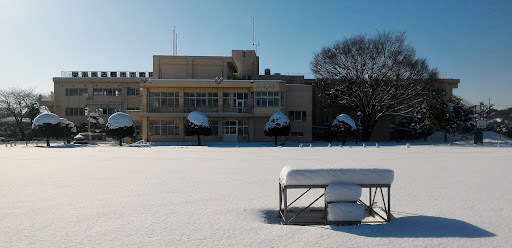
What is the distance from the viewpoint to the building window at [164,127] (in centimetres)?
4903

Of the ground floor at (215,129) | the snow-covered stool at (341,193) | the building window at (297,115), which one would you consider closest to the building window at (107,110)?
the ground floor at (215,129)

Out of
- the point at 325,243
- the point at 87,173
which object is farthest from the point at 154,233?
the point at 87,173

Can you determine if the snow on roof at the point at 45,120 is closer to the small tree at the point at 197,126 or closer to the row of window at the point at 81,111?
the small tree at the point at 197,126

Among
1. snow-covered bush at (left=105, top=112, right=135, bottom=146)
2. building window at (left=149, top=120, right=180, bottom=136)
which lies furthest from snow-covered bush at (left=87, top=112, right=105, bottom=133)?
snow-covered bush at (left=105, top=112, right=135, bottom=146)

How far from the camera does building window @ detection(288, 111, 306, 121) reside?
51281 millimetres

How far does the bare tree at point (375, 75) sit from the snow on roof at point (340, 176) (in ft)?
133

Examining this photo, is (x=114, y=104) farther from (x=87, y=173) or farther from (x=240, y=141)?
(x=87, y=173)

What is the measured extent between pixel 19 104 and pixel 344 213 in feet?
243

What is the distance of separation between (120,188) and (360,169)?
7.64 meters

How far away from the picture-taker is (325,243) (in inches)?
264

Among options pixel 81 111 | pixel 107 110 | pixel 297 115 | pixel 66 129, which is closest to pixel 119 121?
pixel 66 129

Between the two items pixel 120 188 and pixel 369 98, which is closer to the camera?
pixel 120 188

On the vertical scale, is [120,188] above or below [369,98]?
below

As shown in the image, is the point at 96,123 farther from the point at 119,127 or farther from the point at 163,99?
the point at 119,127
